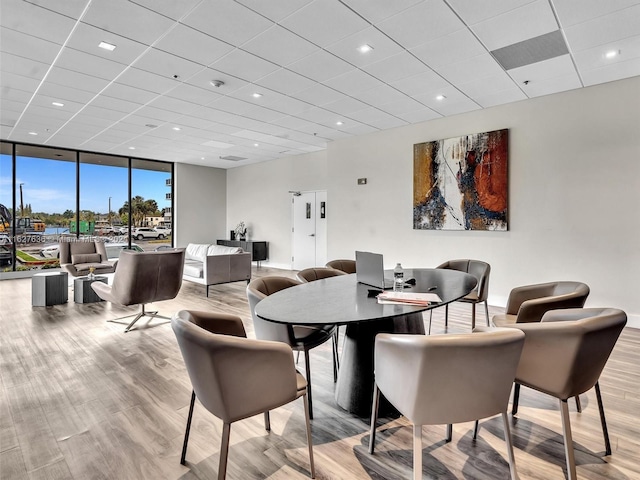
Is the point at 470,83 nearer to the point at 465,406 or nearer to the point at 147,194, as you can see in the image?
the point at 465,406

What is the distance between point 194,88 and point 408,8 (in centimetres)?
289

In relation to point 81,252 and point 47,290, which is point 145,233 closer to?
point 81,252

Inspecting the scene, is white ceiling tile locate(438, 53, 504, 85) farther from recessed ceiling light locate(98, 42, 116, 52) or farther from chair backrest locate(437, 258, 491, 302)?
recessed ceiling light locate(98, 42, 116, 52)

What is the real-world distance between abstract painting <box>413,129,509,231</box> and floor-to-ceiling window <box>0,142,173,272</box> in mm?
7521

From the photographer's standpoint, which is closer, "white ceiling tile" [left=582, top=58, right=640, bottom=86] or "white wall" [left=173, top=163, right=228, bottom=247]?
"white ceiling tile" [left=582, top=58, right=640, bottom=86]

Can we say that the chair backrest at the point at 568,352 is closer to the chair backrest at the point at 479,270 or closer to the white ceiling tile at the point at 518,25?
the chair backrest at the point at 479,270

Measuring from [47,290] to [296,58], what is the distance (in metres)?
4.93

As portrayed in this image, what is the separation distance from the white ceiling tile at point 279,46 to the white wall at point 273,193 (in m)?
5.05

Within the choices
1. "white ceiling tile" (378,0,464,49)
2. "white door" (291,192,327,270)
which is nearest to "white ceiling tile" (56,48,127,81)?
"white ceiling tile" (378,0,464,49)

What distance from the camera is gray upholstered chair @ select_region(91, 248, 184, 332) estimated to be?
421cm

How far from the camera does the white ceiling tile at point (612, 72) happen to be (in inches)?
158

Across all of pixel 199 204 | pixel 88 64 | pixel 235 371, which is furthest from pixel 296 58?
pixel 199 204

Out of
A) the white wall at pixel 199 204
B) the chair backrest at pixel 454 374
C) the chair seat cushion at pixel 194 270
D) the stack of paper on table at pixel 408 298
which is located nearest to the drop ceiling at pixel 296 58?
the stack of paper on table at pixel 408 298

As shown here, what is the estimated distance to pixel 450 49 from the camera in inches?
145
